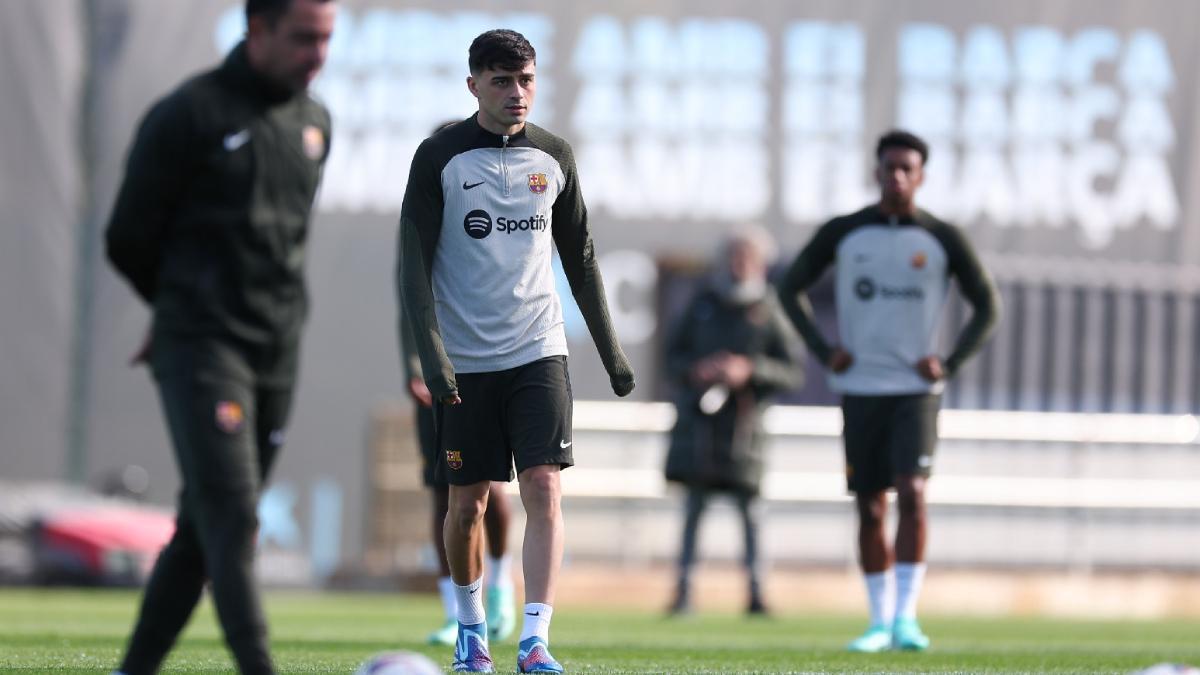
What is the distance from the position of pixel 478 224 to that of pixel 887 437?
3022 mm

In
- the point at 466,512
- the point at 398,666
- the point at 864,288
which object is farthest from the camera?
the point at 864,288

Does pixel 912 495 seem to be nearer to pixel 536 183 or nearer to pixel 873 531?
pixel 873 531

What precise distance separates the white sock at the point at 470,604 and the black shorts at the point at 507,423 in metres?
0.40

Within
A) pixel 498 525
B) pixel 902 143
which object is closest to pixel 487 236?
pixel 498 525

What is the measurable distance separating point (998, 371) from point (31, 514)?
8.25 metres

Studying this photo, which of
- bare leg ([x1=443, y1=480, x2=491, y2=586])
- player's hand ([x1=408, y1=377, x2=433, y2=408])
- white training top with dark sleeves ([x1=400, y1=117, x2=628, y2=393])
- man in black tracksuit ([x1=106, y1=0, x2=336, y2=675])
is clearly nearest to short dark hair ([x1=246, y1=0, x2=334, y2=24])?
man in black tracksuit ([x1=106, y1=0, x2=336, y2=675])

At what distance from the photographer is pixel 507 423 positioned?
6586 millimetres

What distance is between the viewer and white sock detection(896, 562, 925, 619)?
8.95 metres

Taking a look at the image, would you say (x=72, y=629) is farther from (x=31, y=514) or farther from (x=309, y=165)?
(x=31, y=514)

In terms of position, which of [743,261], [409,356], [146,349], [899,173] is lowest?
[409,356]

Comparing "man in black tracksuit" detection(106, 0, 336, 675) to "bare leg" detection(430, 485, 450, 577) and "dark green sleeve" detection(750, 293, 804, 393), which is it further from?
"dark green sleeve" detection(750, 293, 804, 393)

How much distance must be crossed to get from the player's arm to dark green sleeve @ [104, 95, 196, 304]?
73.9 inches

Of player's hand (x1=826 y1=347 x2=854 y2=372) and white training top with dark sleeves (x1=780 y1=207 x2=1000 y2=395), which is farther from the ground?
white training top with dark sleeves (x1=780 y1=207 x2=1000 y2=395)

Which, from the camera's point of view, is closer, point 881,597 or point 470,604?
point 470,604
